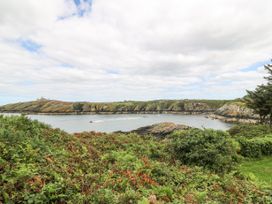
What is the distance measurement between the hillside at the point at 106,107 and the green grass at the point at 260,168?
4457 inches

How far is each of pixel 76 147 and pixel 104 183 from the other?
5.80 metres

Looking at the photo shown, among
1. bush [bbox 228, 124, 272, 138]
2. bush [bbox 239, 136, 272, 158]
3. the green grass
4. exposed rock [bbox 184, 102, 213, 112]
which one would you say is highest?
exposed rock [bbox 184, 102, 213, 112]

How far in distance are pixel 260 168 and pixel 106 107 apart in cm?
12474

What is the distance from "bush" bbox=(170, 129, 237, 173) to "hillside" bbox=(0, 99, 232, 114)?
117558 millimetres

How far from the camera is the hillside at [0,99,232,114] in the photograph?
434ft

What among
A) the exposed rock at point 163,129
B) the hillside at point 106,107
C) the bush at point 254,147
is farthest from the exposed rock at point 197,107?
the bush at point 254,147

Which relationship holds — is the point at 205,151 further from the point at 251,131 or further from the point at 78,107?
the point at 78,107

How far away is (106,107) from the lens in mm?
142125

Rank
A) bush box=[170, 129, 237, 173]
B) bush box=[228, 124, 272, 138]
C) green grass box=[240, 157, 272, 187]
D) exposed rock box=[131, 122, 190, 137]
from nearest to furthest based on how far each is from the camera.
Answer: bush box=[170, 129, 237, 173] < green grass box=[240, 157, 272, 187] < bush box=[228, 124, 272, 138] < exposed rock box=[131, 122, 190, 137]

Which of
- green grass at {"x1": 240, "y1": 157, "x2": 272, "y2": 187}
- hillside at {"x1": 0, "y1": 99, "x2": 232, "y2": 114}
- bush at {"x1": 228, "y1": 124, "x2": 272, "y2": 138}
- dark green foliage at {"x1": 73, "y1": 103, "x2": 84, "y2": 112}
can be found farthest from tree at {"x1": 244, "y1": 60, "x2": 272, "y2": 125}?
dark green foliage at {"x1": 73, "y1": 103, "x2": 84, "y2": 112}

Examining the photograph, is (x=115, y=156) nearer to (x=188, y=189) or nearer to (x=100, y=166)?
(x=100, y=166)

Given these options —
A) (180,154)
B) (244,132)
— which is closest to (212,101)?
(244,132)

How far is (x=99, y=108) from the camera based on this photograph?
14175 centimetres

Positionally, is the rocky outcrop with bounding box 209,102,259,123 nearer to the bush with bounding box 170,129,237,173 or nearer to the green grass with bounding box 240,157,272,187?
the green grass with bounding box 240,157,272,187
